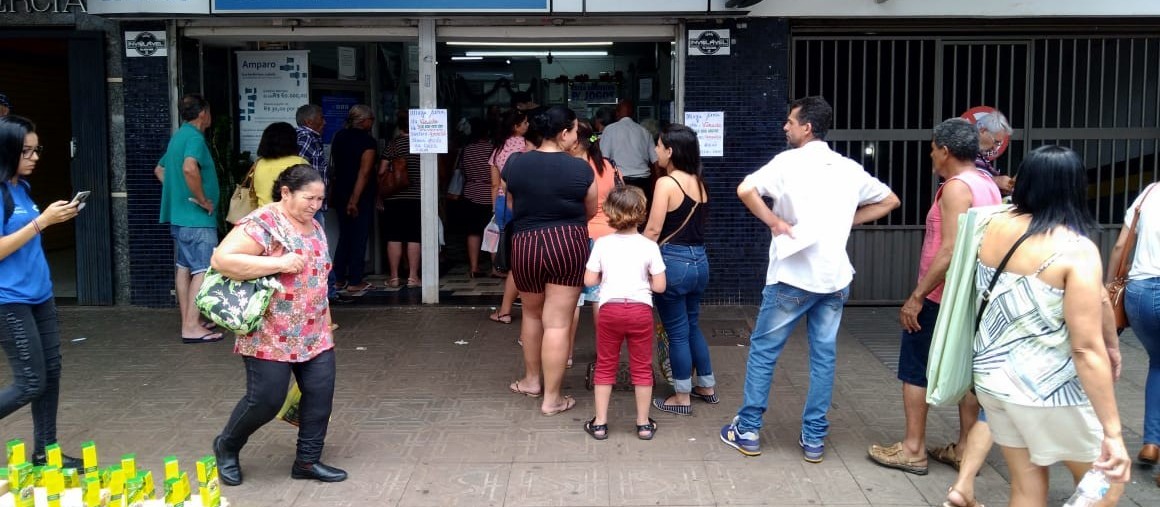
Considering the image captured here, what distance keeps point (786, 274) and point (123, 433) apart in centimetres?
357

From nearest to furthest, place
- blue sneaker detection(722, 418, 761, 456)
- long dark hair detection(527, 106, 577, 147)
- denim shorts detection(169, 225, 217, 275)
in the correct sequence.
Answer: blue sneaker detection(722, 418, 761, 456), long dark hair detection(527, 106, 577, 147), denim shorts detection(169, 225, 217, 275)

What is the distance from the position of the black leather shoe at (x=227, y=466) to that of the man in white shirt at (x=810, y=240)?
2.43 m

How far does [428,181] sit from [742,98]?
2.71 meters

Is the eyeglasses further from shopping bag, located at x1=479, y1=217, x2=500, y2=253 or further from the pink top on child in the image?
shopping bag, located at x1=479, y1=217, x2=500, y2=253

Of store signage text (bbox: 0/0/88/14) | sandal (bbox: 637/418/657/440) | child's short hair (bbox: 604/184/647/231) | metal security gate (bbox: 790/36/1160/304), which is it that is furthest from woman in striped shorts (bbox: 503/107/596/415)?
store signage text (bbox: 0/0/88/14)

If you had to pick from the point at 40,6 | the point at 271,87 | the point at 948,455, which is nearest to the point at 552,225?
the point at 948,455

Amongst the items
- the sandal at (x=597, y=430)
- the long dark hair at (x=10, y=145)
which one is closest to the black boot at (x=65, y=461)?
the long dark hair at (x=10, y=145)

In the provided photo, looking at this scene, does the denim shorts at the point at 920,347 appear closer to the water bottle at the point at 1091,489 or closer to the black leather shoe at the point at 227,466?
the water bottle at the point at 1091,489

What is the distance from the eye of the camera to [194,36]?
8531 mm

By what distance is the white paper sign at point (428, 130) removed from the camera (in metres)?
8.49

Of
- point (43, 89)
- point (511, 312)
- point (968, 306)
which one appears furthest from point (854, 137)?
point (43, 89)

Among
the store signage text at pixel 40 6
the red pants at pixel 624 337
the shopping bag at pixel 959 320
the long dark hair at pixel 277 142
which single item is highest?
the store signage text at pixel 40 6

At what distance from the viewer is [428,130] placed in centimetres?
850

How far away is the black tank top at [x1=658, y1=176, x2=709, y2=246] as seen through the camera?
5434 millimetres
